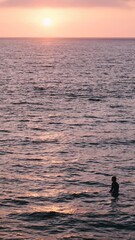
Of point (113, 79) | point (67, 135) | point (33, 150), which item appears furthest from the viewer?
point (113, 79)

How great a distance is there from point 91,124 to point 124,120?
534 centimetres

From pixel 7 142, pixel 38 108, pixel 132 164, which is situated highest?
pixel 38 108

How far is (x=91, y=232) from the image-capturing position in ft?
92.1

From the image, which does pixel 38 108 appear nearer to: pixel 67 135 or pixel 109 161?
pixel 67 135

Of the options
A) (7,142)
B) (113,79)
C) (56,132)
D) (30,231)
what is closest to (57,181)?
(30,231)

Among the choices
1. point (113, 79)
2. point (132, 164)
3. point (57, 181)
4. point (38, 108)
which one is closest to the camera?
point (57, 181)

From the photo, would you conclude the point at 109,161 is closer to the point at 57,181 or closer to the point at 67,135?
the point at 57,181

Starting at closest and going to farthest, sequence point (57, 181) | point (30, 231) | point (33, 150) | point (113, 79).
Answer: point (30, 231) < point (57, 181) < point (33, 150) < point (113, 79)

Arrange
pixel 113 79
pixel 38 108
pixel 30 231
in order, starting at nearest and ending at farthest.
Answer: pixel 30 231
pixel 38 108
pixel 113 79

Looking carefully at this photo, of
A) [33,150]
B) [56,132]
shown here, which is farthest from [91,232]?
[56,132]

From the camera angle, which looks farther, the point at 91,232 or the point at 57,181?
the point at 57,181

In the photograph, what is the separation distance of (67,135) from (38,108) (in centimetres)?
1967

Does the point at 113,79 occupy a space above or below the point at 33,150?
above

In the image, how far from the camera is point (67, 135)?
177 feet
